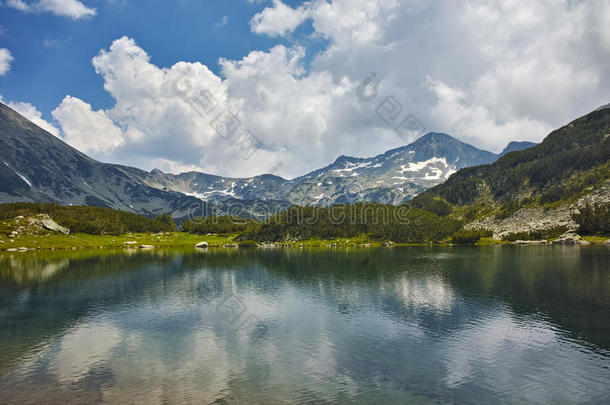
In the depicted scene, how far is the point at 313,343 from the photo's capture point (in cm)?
3634

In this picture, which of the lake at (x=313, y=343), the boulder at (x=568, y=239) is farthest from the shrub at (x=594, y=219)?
the lake at (x=313, y=343)

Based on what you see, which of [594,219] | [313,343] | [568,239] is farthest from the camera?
[568,239]

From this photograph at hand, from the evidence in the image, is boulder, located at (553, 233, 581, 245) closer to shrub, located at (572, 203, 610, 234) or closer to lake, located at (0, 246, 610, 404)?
shrub, located at (572, 203, 610, 234)

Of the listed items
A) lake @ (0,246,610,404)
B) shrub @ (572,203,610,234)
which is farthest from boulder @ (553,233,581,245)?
lake @ (0,246,610,404)

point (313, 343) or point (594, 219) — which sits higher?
point (594, 219)

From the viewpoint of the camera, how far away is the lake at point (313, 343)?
25.2m

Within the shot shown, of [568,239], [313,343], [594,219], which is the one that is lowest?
[313,343]

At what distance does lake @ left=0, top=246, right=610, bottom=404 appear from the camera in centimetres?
2522

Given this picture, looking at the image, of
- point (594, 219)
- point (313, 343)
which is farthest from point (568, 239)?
point (313, 343)

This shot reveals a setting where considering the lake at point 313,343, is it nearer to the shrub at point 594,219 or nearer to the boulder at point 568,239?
the boulder at point 568,239

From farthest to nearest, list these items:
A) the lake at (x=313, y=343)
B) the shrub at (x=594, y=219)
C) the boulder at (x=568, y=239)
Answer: the shrub at (x=594, y=219), the boulder at (x=568, y=239), the lake at (x=313, y=343)

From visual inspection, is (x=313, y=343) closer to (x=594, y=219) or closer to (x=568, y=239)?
(x=568, y=239)

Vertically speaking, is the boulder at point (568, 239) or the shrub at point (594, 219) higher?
the shrub at point (594, 219)

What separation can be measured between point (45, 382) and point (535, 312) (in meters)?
56.2
